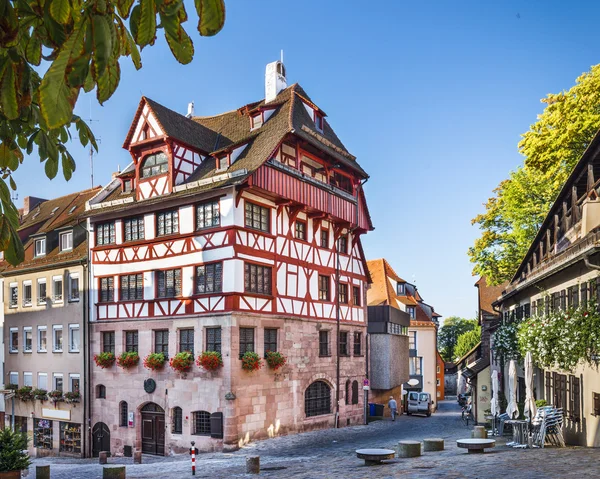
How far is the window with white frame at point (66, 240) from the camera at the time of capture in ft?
116

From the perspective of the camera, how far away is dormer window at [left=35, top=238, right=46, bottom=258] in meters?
37.1

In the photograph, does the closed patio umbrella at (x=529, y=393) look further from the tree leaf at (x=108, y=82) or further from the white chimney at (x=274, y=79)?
the tree leaf at (x=108, y=82)

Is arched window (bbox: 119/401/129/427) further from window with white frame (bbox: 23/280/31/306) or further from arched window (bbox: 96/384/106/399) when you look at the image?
window with white frame (bbox: 23/280/31/306)

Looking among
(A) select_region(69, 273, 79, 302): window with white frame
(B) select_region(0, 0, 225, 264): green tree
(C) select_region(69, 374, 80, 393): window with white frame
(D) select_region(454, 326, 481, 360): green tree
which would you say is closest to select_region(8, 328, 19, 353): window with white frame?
(A) select_region(69, 273, 79, 302): window with white frame

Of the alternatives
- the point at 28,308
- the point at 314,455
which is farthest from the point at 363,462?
the point at 28,308

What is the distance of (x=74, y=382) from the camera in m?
32.9

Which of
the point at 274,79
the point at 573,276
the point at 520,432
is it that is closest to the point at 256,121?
the point at 274,79

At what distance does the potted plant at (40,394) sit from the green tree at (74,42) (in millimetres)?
32957

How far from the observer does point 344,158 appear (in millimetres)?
33500

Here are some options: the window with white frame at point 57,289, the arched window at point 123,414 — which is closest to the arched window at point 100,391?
the arched window at point 123,414

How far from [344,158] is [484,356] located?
1302 centimetres

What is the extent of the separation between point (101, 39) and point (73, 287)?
107ft

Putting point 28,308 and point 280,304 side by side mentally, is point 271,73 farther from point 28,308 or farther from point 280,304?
point 28,308

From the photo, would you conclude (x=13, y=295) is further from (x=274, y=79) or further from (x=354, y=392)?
(x=354, y=392)
